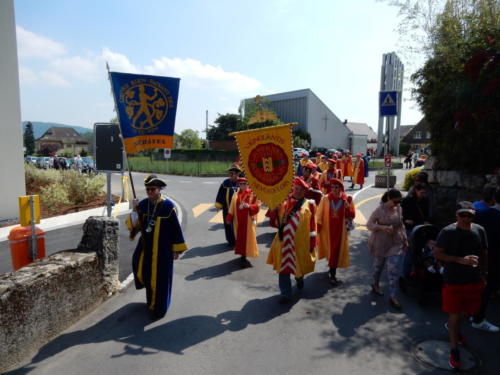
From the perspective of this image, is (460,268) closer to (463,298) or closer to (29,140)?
(463,298)

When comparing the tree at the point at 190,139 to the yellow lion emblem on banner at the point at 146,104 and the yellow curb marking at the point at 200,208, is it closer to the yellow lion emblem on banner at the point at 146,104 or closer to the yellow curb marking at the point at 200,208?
the yellow curb marking at the point at 200,208

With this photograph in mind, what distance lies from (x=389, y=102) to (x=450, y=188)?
2556mm

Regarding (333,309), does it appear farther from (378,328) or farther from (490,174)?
(490,174)

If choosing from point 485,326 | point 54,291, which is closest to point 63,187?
point 54,291

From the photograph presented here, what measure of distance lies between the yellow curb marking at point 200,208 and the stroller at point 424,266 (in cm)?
770

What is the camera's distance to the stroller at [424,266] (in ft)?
16.3

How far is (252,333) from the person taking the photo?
4.29 metres

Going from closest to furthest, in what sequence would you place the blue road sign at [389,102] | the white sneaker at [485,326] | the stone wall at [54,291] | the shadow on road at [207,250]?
the stone wall at [54,291]
the white sneaker at [485,326]
the shadow on road at [207,250]
the blue road sign at [389,102]

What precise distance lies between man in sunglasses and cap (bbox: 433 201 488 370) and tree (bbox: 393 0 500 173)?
4.25 metres

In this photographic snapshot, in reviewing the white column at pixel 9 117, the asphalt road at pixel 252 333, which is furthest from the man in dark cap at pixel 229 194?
the white column at pixel 9 117

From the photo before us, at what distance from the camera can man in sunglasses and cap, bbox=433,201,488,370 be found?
3602 mm

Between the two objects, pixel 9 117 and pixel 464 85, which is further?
pixel 9 117

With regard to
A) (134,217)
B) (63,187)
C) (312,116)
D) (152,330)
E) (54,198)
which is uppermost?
(312,116)

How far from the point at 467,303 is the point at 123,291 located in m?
4.67
